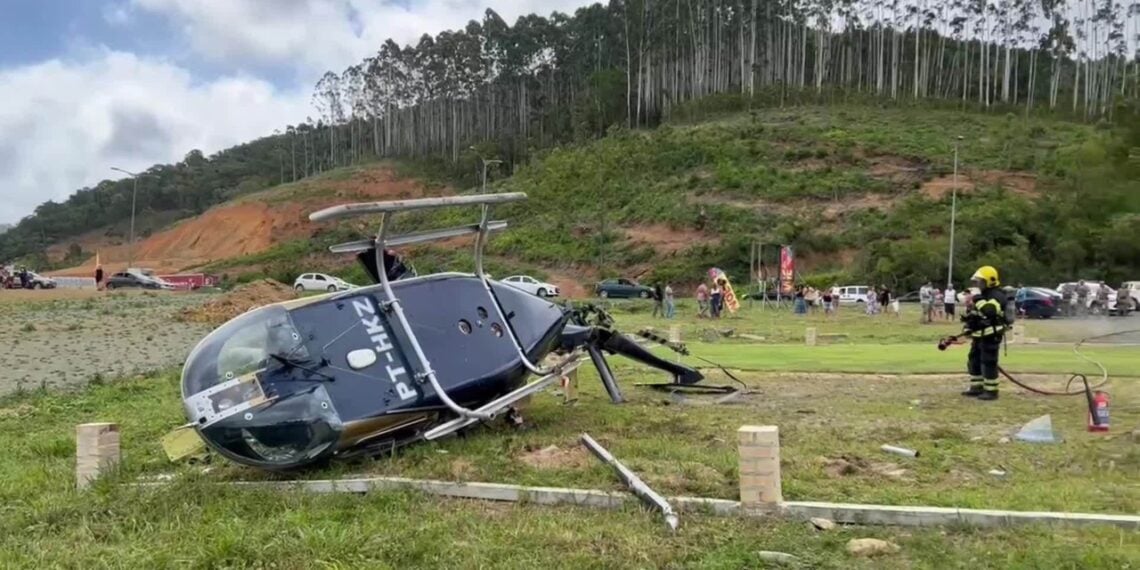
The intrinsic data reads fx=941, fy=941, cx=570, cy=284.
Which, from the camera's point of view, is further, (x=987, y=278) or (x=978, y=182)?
(x=978, y=182)

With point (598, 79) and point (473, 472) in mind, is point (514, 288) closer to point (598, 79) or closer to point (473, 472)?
point (473, 472)

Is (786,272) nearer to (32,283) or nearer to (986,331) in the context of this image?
(986,331)

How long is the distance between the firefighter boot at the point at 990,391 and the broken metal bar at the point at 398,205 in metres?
6.82

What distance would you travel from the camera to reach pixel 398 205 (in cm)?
881

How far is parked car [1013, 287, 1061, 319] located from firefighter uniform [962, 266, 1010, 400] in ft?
83.5

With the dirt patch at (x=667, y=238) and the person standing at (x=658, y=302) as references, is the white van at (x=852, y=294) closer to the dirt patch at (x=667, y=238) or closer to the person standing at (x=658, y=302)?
the person standing at (x=658, y=302)

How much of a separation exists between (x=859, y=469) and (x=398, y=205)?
4.76 meters

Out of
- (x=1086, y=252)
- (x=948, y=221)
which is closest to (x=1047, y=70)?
(x=948, y=221)

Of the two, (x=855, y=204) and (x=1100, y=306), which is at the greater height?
(x=855, y=204)

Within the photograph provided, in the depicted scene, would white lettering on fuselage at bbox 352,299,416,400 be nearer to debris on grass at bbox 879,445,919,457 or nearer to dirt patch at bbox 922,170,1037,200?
debris on grass at bbox 879,445,919,457

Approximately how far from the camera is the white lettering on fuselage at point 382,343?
877 cm

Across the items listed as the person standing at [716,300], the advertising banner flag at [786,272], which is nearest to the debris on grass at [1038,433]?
the person standing at [716,300]

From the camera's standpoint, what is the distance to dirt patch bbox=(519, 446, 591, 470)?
8.27 metres

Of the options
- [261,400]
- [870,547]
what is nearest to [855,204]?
[261,400]
